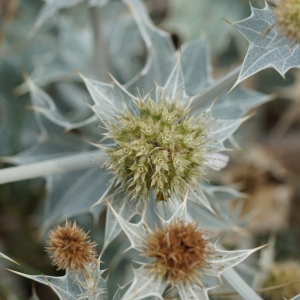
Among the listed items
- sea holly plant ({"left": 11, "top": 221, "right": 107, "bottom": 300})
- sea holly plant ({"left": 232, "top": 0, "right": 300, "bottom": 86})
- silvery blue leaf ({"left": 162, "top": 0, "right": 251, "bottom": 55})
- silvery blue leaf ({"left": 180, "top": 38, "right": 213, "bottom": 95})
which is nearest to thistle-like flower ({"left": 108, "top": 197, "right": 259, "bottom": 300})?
sea holly plant ({"left": 11, "top": 221, "right": 107, "bottom": 300})

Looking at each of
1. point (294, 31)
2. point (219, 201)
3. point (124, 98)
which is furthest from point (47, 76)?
point (294, 31)

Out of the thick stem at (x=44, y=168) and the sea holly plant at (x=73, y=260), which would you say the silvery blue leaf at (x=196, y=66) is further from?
the sea holly plant at (x=73, y=260)

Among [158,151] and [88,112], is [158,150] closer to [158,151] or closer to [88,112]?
[158,151]

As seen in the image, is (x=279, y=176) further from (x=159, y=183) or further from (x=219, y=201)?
(x=159, y=183)

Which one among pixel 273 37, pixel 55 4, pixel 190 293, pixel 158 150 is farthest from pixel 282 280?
pixel 55 4

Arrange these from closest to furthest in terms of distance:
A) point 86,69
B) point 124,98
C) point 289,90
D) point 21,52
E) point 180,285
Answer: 1. point 180,285
2. point 124,98
3. point 86,69
4. point 21,52
5. point 289,90

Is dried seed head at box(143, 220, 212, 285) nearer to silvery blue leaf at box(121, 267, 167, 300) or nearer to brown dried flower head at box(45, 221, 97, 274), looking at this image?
silvery blue leaf at box(121, 267, 167, 300)
